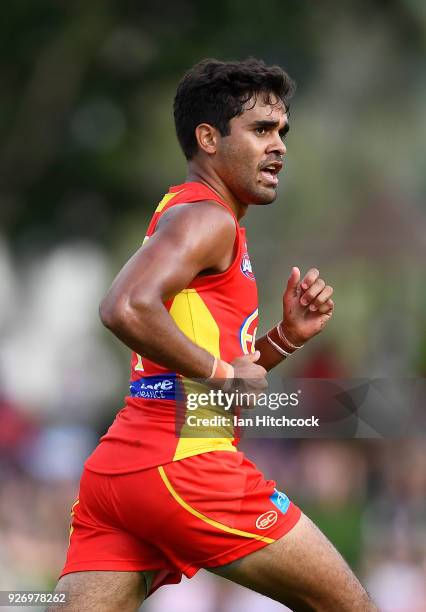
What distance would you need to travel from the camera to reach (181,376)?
5.23 m

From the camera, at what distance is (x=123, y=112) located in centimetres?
2155

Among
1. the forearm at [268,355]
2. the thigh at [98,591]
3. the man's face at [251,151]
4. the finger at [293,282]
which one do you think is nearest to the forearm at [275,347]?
the forearm at [268,355]

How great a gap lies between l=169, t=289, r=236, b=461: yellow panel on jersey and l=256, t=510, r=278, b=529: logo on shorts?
0.95ft

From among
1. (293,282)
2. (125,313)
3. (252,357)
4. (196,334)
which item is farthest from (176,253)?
(293,282)

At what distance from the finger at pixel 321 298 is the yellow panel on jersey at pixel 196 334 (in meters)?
0.62

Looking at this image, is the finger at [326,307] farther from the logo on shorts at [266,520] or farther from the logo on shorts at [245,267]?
the logo on shorts at [266,520]

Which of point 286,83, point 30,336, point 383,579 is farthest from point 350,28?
point 286,83

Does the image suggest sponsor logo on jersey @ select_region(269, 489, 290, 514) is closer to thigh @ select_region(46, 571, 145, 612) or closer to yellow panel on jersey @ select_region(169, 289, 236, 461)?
yellow panel on jersey @ select_region(169, 289, 236, 461)

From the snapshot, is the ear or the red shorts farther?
the ear

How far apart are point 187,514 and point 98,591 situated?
1.66 ft

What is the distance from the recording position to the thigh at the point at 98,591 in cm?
523

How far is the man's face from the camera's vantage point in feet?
17.9

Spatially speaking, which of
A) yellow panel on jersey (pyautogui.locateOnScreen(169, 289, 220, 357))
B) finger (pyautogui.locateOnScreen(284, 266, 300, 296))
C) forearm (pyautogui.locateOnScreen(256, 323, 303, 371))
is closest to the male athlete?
yellow panel on jersey (pyautogui.locateOnScreen(169, 289, 220, 357))

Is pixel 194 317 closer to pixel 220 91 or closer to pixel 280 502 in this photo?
pixel 280 502
